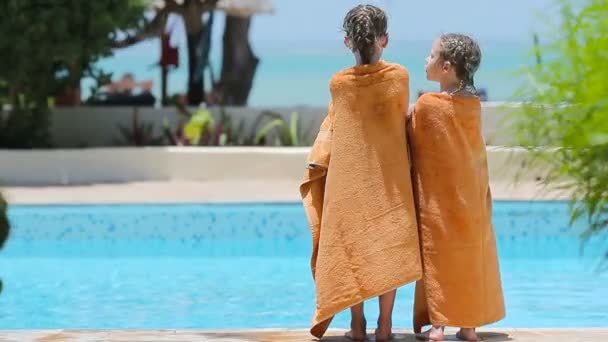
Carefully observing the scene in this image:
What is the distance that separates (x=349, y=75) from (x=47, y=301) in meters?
4.12

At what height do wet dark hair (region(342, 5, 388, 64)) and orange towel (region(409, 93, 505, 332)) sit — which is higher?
wet dark hair (region(342, 5, 388, 64))

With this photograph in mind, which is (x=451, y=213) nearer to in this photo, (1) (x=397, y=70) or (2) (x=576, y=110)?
(1) (x=397, y=70)

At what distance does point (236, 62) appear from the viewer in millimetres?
16953

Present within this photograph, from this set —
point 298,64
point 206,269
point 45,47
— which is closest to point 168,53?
point 45,47

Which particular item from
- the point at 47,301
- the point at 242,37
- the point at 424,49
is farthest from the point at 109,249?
the point at 424,49

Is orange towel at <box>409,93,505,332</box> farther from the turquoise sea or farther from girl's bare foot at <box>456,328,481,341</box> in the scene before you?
the turquoise sea

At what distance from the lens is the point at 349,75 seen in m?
→ 5.12

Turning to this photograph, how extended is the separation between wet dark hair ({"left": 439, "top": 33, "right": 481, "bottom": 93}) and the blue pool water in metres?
2.56

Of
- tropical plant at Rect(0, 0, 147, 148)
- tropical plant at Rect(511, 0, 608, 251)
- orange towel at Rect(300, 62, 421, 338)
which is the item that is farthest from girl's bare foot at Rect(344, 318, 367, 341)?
tropical plant at Rect(0, 0, 147, 148)

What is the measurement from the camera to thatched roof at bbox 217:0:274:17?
16.1 meters

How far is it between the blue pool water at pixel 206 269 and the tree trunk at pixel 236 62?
5.27m

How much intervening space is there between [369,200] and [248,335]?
0.77 meters

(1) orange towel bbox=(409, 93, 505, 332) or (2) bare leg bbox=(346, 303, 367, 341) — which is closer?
(1) orange towel bbox=(409, 93, 505, 332)

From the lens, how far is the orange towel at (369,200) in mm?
5062
